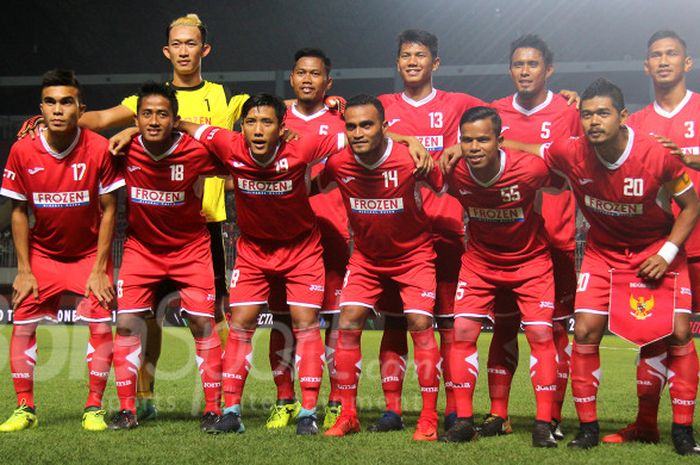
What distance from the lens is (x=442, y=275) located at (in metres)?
5.67

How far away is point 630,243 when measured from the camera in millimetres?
5023

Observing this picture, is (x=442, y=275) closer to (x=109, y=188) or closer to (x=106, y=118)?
(x=109, y=188)

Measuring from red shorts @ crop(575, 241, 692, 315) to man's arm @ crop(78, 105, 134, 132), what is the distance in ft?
10.7

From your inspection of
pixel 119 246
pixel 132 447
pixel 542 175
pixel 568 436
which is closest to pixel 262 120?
pixel 542 175

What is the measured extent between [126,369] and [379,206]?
1920mm

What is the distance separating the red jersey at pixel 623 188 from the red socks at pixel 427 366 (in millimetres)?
1171

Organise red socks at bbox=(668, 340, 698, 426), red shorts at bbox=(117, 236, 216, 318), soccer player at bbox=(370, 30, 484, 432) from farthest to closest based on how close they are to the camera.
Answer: soccer player at bbox=(370, 30, 484, 432)
red shorts at bbox=(117, 236, 216, 318)
red socks at bbox=(668, 340, 698, 426)

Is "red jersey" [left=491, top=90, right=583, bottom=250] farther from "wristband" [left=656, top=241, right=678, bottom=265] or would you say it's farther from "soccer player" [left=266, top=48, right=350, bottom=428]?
"soccer player" [left=266, top=48, right=350, bottom=428]

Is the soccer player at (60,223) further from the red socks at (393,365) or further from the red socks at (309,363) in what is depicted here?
the red socks at (393,365)

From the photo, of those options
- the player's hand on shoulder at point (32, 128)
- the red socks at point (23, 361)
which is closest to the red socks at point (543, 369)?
the red socks at point (23, 361)

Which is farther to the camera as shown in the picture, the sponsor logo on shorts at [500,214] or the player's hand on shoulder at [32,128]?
the player's hand on shoulder at [32,128]

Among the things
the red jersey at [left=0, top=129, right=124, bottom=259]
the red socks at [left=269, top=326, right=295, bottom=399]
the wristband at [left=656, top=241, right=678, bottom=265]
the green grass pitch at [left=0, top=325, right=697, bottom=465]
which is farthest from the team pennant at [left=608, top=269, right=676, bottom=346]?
the red jersey at [left=0, top=129, right=124, bottom=259]

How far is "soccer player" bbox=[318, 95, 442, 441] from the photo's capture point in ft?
17.0

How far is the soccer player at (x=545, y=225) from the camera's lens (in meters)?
5.45
